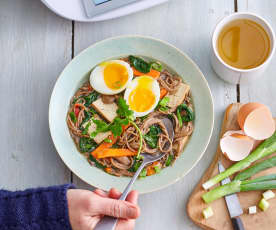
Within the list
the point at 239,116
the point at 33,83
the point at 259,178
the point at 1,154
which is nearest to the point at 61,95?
the point at 33,83

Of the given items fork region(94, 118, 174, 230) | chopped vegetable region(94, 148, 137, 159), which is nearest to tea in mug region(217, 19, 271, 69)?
fork region(94, 118, 174, 230)

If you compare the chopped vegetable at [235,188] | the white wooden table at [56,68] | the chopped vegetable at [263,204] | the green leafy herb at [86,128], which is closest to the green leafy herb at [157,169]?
the white wooden table at [56,68]

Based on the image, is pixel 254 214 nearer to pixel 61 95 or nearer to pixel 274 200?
pixel 274 200

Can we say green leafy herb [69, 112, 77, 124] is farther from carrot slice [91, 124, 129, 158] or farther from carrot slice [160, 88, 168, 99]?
carrot slice [160, 88, 168, 99]

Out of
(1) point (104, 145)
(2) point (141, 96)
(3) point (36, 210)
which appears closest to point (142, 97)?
(2) point (141, 96)

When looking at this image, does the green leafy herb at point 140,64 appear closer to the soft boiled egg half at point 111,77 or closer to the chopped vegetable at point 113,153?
the soft boiled egg half at point 111,77
